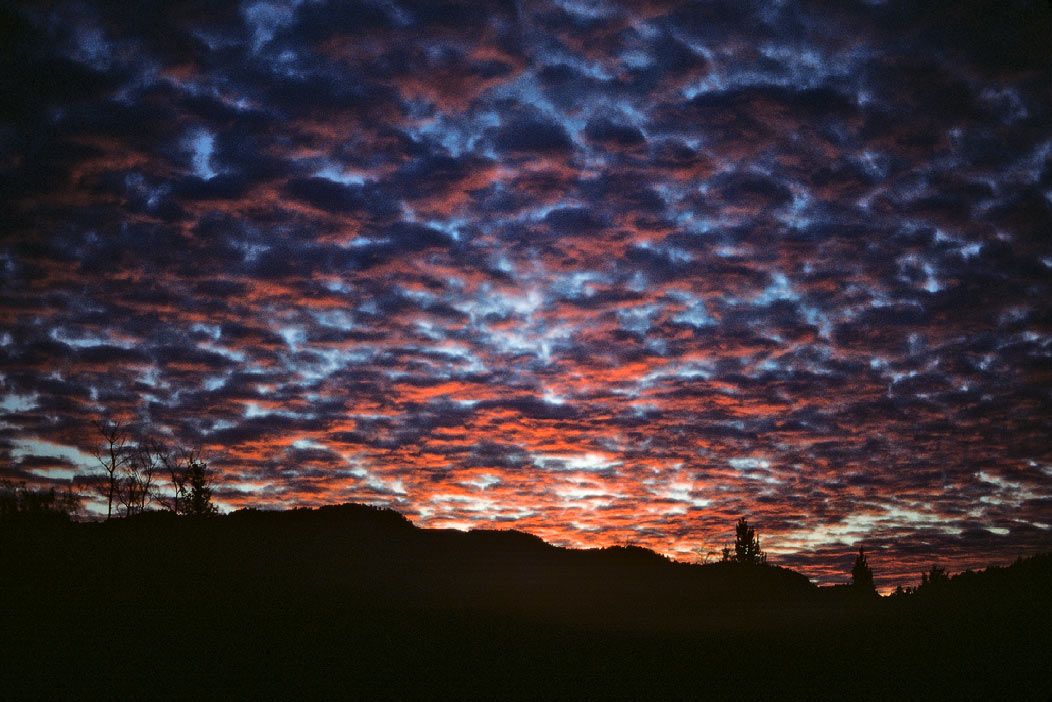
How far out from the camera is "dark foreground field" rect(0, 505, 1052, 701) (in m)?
23.9

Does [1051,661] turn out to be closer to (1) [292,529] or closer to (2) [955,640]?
Result: (2) [955,640]

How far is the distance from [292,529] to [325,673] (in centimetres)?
3812

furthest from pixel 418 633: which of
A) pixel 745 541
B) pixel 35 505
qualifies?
pixel 745 541

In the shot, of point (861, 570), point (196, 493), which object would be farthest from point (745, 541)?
point (196, 493)

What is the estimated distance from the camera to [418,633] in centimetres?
3080

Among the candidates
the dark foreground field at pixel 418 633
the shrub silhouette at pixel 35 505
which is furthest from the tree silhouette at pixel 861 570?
the shrub silhouette at pixel 35 505

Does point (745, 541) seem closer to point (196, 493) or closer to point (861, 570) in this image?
point (861, 570)

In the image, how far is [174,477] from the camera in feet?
177

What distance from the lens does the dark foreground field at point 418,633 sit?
23859 millimetres

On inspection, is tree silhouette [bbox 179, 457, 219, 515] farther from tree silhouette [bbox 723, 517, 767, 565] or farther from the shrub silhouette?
tree silhouette [bbox 723, 517, 767, 565]

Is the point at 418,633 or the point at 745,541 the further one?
the point at 745,541

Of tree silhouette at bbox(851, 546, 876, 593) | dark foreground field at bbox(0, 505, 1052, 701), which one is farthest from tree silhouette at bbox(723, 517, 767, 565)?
dark foreground field at bbox(0, 505, 1052, 701)

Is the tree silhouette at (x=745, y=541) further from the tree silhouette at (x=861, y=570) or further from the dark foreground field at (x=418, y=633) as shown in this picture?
the dark foreground field at (x=418, y=633)

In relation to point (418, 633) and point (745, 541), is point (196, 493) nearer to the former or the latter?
point (418, 633)
